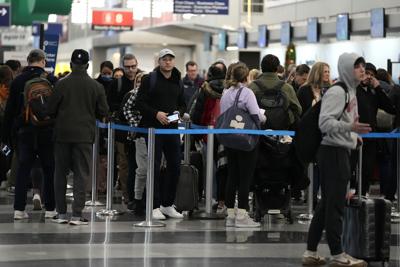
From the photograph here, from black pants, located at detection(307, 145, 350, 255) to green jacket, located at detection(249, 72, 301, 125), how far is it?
3.07 m

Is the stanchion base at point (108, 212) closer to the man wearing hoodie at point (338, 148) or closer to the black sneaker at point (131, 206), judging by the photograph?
the black sneaker at point (131, 206)

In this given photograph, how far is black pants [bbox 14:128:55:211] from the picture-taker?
12484mm

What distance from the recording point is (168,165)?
40.9ft

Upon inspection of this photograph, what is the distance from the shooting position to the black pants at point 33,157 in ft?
41.0

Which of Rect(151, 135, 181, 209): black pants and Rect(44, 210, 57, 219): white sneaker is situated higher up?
Rect(151, 135, 181, 209): black pants

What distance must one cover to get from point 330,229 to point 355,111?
39.8 inches

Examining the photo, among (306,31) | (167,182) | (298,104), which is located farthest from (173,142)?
(306,31)

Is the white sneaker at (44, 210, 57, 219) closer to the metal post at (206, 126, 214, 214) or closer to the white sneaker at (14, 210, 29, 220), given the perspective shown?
the white sneaker at (14, 210, 29, 220)

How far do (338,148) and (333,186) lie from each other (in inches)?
12.5

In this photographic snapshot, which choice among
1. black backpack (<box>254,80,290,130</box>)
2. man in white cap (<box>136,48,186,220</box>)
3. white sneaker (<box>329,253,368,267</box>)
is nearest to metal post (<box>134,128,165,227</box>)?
man in white cap (<box>136,48,186,220</box>)

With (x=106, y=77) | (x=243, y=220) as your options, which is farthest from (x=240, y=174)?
(x=106, y=77)

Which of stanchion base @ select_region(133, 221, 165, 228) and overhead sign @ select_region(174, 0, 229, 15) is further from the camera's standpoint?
overhead sign @ select_region(174, 0, 229, 15)

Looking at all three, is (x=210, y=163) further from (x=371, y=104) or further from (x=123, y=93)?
(x=123, y=93)

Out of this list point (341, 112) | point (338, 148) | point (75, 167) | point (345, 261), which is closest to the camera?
point (341, 112)
